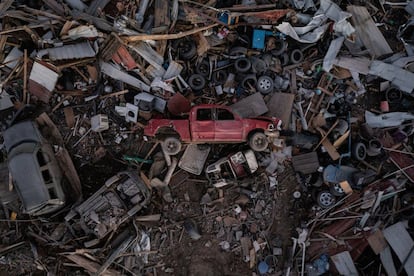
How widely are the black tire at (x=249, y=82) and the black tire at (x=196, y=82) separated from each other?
0.84m

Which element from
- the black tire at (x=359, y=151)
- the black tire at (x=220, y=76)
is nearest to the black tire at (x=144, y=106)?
the black tire at (x=220, y=76)

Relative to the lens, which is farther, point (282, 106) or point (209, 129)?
point (282, 106)

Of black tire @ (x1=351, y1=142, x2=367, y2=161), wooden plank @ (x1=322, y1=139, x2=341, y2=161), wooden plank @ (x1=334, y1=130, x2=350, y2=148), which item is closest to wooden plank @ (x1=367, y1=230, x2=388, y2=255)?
black tire @ (x1=351, y1=142, x2=367, y2=161)

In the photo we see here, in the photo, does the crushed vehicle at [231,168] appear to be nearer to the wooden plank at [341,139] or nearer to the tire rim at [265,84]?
the tire rim at [265,84]

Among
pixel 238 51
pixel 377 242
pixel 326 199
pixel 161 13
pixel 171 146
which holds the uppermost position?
pixel 161 13

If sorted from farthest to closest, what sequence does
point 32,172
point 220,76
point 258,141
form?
point 220,76 → point 258,141 → point 32,172

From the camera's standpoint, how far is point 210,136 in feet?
30.7

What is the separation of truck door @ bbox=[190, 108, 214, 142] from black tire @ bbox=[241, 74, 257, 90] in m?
1.08

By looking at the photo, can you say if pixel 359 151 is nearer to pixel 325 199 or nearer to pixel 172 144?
pixel 325 199

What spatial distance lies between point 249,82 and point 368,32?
9.43ft

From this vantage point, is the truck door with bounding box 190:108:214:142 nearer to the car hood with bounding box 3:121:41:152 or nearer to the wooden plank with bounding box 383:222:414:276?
the car hood with bounding box 3:121:41:152

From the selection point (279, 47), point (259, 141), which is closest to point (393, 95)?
point (279, 47)

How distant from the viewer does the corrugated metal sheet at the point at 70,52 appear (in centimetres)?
927

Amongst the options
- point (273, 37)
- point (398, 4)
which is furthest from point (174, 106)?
point (398, 4)
